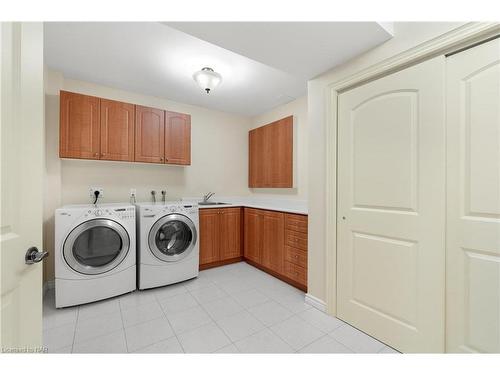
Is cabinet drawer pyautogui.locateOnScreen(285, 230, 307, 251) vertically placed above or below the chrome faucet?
below

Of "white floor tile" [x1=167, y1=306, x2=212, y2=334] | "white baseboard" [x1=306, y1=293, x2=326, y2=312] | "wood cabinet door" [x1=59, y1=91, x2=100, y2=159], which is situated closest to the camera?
"white floor tile" [x1=167, y1=306, x2=212, y2=334]

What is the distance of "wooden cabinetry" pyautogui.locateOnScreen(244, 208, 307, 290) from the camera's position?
2.43 m

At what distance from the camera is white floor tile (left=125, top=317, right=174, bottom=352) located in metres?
1.57

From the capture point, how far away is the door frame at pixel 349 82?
4.00 feet

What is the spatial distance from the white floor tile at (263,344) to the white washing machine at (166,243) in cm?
128

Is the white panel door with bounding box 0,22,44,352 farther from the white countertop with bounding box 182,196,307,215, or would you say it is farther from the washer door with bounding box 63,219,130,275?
the white countertop with bounding box 182,196,307,215

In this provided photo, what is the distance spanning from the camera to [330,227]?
193cm

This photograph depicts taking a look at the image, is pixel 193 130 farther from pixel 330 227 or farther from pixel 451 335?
pixel 451 335

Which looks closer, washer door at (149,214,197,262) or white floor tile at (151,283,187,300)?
white floor tile at (151,283,187,300)

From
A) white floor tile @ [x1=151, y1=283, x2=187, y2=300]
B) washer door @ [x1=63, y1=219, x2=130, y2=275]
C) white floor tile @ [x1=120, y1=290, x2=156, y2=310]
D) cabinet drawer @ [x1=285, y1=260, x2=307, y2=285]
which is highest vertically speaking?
washer door @ [x1=63, y1=219, x2=130, y2=275]

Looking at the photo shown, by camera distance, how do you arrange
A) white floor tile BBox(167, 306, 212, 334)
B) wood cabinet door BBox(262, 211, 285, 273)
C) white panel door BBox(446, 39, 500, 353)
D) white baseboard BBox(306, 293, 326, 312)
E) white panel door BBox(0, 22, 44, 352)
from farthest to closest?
wood cabinet door BBox(262, 211, 285, 273)
white baseboard BBox(306, 293, 326, 312)
white floor tile BBox(167, 306, 212, 334)
white panel door BBox(446, 39, 500, 353)
white panel door BBox(0, 22, 44, 352)

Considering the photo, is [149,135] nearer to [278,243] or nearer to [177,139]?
[177,139]

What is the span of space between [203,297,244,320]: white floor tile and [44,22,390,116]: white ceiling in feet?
7.16

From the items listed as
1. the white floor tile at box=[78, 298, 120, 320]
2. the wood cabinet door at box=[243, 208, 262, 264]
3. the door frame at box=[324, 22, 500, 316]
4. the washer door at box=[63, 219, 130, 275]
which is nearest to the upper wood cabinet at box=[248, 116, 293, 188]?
the wood cabinet door at box=[243, 208, 262, 264]
